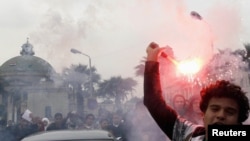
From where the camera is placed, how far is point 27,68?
1881 inches

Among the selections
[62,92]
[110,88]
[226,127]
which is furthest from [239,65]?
[110,88]

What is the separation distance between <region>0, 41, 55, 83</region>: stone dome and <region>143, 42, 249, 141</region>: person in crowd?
3161cm

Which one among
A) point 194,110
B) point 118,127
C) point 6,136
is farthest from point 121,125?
point 194,110

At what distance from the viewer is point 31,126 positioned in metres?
12.7

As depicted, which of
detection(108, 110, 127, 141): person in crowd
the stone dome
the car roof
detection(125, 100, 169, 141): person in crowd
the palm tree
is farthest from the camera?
the palm tree

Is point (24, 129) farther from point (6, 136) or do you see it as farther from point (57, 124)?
point (57, 124)

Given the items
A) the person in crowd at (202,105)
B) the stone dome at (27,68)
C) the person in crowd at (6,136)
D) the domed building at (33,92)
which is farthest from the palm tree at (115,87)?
the person in crowd at (202,105)

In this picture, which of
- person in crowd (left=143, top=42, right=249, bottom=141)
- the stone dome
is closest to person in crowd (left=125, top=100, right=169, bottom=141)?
person in crowd (left=143, top=42, right=249, bottom=141)

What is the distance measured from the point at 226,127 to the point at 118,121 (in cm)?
884

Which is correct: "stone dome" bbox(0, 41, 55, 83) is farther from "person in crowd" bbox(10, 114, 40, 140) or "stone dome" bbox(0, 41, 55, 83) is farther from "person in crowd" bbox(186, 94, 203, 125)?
"person in crowd" bbox(186, 94, 203, 125)

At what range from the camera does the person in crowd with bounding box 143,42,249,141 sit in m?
2.61

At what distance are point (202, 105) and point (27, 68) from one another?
151 ft

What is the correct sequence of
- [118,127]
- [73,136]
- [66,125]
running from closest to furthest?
A: [73,136]
[118,127]
[66,125]

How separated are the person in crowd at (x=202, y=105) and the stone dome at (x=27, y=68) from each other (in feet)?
104
